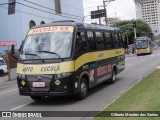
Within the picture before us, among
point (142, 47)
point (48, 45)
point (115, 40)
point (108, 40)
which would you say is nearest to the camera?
point (48, 45)

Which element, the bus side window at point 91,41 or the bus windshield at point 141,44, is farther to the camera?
the bus windshield at point 141,44

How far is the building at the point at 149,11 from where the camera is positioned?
132750 millimetres

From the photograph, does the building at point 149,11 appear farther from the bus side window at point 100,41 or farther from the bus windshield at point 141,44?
the bus side window at point 100,41

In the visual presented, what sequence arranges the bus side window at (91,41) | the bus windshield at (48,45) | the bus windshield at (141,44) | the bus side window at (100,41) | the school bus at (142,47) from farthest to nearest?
the bus windshield at (141,44) → the school bus at (142,47) → the bus side window at (100,41) → the bus side window at (91,41) → the bus windshield at (48,45)

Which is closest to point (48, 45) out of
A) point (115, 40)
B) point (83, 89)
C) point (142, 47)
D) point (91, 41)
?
point (83, 89)

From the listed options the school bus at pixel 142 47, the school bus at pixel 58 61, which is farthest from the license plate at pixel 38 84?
the school bus at pixel 142 47

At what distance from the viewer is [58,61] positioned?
12.2 m

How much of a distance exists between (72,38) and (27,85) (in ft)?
7.19

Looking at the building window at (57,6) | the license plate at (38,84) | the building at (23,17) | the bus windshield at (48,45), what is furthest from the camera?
the building window at (57,6)

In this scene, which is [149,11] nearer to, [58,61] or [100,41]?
[100,41]

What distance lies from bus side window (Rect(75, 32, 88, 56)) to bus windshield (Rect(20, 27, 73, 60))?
40 cm

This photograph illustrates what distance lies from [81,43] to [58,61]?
1.56 m

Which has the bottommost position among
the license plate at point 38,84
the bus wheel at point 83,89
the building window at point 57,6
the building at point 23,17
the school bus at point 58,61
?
the bus wheel at point 83,89

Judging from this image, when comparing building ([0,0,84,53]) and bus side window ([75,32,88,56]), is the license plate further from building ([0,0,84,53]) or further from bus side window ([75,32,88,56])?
building ([0,0,84,53])
